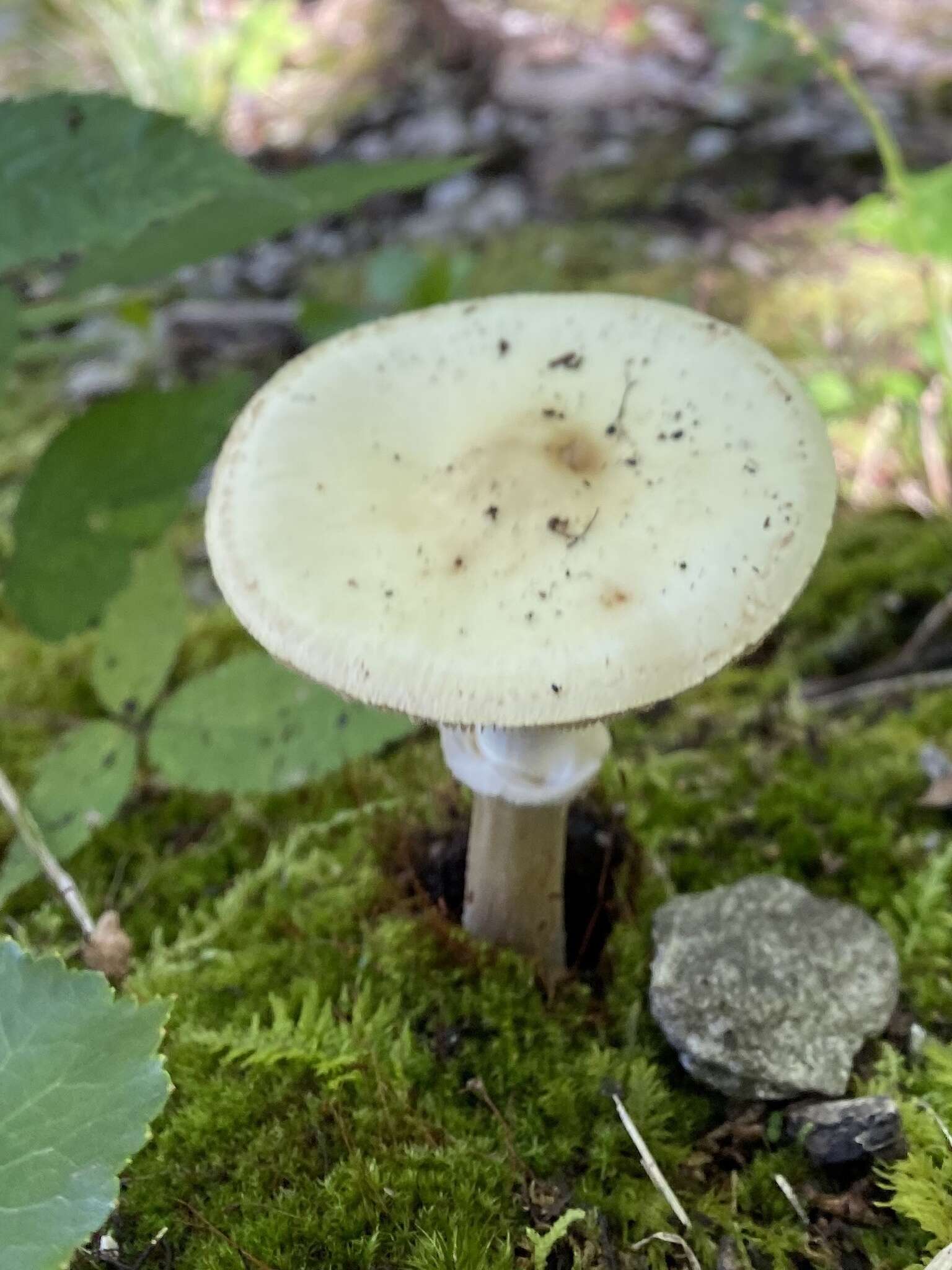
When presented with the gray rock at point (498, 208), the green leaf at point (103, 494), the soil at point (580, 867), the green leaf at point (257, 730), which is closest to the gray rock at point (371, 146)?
the gray rock at point (498, 208)

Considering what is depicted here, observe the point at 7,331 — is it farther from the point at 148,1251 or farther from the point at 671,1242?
the point at 671,1242

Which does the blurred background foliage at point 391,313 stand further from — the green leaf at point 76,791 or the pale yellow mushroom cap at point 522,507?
the pale yellow mushroom cap at point 522,507

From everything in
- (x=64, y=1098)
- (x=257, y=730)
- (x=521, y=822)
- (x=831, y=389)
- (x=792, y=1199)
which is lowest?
(x=831, y=389)

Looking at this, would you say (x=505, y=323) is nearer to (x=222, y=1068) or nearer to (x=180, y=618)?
(x=180, y=618)

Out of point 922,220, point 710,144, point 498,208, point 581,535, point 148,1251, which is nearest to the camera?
point 581,535

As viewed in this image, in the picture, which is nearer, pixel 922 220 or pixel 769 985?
pixel 769 985

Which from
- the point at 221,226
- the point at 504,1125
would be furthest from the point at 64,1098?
the point at 221,226

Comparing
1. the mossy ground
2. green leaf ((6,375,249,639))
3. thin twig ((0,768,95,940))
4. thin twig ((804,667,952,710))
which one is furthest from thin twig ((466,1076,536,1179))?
thin twig ((804,667,952,710))
